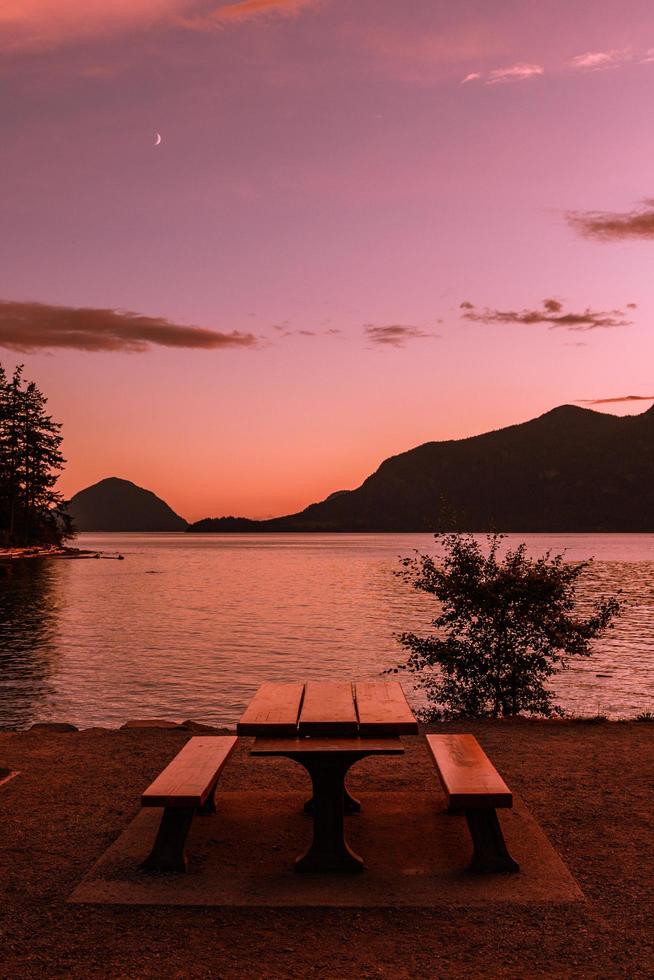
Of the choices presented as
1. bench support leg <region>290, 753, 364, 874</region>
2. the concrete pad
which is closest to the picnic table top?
bench support leg <region>290, 753, 364, 874</region>

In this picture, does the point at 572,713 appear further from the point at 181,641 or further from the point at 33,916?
the point at 181,641

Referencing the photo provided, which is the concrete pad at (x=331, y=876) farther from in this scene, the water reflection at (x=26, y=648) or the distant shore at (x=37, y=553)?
the distant shore at (x=37, y=553)

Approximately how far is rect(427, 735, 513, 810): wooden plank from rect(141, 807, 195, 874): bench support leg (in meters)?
2.00

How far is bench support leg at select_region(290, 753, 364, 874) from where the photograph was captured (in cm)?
629

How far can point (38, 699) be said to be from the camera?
845 inches

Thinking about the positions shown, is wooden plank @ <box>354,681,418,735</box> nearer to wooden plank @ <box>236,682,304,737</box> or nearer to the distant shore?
wooden plank @ <box>236,682,304,737</box>

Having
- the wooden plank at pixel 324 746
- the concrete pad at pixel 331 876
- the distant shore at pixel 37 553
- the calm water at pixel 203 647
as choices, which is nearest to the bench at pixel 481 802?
the concrete pad at pixel 331 876

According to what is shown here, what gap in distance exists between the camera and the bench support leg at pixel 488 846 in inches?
245

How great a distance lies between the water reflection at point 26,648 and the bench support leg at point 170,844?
13128 millimetres

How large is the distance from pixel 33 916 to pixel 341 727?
2430mm

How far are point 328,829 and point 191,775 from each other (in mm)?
1141

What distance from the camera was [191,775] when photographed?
6508 millimetres

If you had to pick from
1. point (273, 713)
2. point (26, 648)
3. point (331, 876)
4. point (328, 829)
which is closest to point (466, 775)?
point (328, 829)

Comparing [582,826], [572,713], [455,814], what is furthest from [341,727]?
[572,713]
